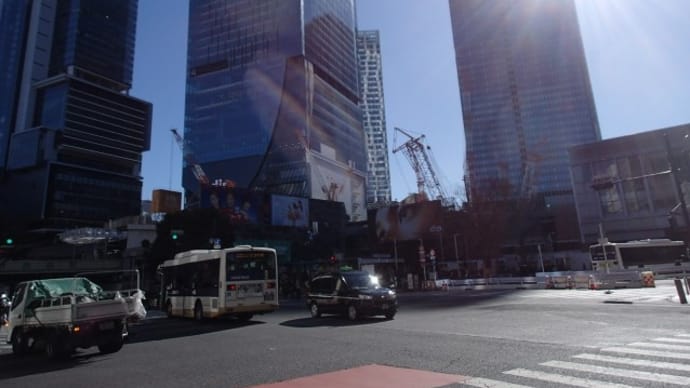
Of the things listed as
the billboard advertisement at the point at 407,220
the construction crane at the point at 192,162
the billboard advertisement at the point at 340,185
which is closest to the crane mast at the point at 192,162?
the construction crane at the point at 192,162

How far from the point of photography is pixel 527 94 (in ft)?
446

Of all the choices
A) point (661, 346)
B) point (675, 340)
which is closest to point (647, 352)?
point (661, 346)

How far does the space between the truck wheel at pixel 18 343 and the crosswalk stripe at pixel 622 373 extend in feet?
43.9

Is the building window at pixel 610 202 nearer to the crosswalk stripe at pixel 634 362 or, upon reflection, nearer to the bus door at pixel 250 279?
the bus door at pixel 250 279

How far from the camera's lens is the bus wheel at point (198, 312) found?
20.0m

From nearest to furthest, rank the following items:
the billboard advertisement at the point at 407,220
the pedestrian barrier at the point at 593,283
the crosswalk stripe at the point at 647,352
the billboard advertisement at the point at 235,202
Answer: the crosswalk stripe at the point at 647,352 < the pedestrian barrier at the point at 593,283 < the billboard advertisement at the point at 235,202 < the billboard advertisement at the point at 407,220

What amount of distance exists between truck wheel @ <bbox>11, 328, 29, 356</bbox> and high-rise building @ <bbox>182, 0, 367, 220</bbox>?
114 m

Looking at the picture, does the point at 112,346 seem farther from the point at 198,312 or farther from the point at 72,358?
the point at 198,312

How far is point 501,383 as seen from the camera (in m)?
6.47

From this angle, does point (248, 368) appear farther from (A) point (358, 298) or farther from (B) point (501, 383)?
(A) point (358, 298)

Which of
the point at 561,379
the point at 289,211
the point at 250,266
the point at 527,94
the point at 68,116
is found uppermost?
the point at 68,116

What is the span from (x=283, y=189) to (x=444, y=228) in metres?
71.2

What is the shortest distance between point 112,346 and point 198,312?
860cm

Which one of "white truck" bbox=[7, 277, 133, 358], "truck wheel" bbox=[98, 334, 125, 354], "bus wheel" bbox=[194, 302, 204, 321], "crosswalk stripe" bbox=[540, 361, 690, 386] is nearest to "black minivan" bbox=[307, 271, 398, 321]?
"bus wheel" bbox=[194, 302, 204, 321]
